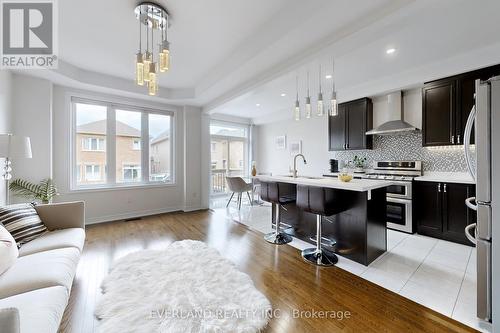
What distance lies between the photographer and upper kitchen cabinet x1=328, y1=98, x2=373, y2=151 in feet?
14.0

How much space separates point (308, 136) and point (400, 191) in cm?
274

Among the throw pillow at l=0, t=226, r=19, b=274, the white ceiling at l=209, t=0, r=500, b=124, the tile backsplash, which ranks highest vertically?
the white ceiling at l=209, t=0, r=500, b=124

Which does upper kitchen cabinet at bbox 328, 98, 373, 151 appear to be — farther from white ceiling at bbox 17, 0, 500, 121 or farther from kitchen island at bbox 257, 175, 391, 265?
kitchen island at bbox 257, 175, 391, 265

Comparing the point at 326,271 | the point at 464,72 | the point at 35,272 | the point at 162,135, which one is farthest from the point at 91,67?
the point at 464,72

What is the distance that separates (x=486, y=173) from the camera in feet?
5.03

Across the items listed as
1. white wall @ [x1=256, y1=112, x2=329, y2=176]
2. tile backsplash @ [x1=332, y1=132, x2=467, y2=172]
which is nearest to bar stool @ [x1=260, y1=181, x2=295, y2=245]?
tile backsplash @ [x1=332, y1=132, x2=467, y2=172]

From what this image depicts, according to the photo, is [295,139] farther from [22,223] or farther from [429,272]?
[22,223]

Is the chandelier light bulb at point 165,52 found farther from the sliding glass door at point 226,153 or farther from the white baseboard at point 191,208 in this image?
the sliding glass door at point 226,153

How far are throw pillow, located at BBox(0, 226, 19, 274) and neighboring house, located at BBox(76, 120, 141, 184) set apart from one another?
296 centimetres

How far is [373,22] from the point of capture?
1961 millimetres

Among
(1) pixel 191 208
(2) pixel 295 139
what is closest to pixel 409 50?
(2) pixel 295 139

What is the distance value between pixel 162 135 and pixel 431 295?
17.8 feet

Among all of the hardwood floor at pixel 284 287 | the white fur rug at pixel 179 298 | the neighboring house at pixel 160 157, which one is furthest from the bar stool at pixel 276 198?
the neighboring house at pixel 160 157

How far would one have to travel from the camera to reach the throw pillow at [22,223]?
199 centimetres
